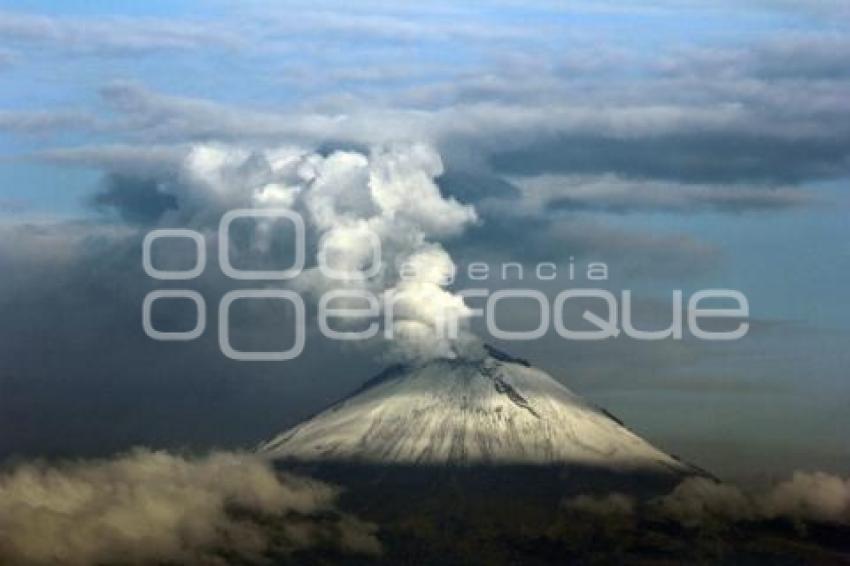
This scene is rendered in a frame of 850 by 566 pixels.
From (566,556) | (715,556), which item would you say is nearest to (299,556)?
(566,556)

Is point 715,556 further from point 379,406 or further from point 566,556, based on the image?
point 379,406

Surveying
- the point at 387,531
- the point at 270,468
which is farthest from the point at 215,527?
the point at 387,531

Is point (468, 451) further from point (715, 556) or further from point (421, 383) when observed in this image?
point (715, 556)

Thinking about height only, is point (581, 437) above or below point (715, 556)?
above

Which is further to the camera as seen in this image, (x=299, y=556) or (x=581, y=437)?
(x=581, y=437)

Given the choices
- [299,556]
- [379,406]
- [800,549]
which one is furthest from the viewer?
[379,406]

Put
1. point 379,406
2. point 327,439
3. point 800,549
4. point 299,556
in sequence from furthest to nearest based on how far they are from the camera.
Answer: point 379,406, point 327,439, point 299,556, point 800,549
